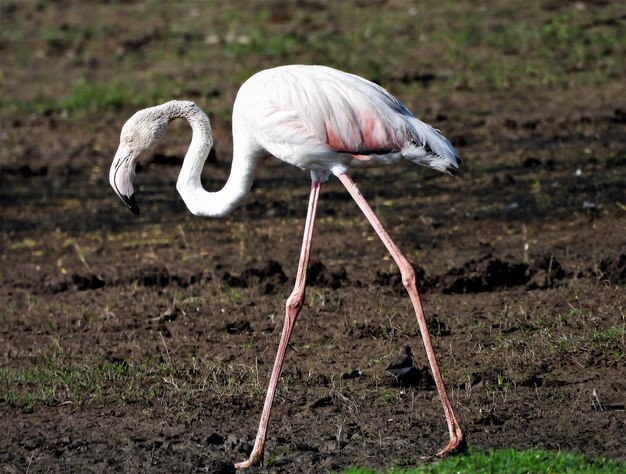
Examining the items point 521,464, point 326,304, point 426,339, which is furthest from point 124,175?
point 521,464

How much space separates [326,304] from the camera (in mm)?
8039

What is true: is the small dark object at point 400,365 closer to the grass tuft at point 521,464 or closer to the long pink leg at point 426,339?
the long pink leg at point 426,339

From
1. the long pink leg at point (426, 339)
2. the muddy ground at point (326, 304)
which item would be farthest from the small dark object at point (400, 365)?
the long pink leg at point (426, 339)

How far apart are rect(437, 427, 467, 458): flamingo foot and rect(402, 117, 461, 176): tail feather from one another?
1.32 m

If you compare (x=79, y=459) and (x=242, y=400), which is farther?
(x=242, y=400)

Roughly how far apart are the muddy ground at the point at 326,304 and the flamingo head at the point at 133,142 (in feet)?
3.56

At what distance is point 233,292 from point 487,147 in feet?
13.3

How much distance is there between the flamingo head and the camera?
6711 millimetres

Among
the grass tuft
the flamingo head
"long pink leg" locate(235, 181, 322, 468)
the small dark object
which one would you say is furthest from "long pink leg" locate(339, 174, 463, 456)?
the flamingo head

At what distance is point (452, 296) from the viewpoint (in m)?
8.10

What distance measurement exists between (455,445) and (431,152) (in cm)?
144

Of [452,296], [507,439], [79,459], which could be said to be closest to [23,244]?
[452,296]

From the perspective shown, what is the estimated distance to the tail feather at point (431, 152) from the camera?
6.09 meters

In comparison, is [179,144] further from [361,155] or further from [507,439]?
[507,439]
